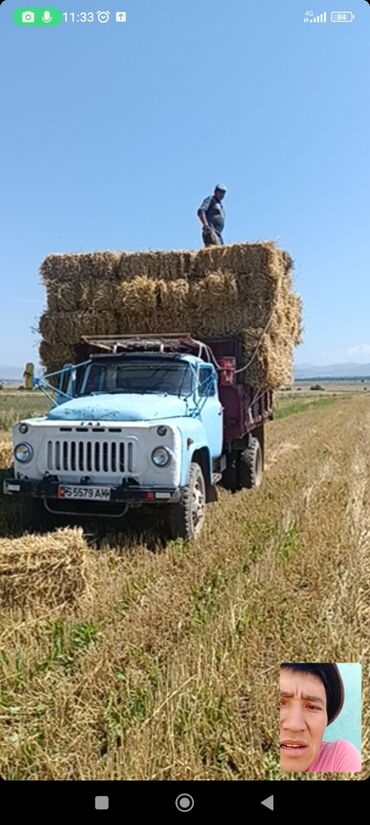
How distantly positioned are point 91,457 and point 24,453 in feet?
2.50

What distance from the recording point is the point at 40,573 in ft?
14.3

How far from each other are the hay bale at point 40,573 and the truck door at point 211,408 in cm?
274

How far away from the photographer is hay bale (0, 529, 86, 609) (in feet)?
14.1

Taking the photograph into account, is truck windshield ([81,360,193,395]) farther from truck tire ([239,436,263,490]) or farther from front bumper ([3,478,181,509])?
truck tire ([239,436,263,490])

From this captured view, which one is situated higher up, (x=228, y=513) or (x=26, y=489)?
(x=26, y=489)

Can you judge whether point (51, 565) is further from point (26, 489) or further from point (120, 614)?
point (26, 489)

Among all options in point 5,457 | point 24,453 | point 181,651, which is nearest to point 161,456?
point 24,453

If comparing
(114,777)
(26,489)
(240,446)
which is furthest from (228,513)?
(114,777)

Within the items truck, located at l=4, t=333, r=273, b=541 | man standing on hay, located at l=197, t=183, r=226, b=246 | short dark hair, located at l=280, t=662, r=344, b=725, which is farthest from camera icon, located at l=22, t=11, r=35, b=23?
man standing on hay, located at l=197, t=183, r=226, b=246

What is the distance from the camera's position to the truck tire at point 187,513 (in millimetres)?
5684

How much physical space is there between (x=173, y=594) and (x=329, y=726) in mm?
2335

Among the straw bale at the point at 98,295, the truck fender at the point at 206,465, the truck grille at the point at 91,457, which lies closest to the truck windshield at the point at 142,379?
the truck fender at the point at 206,465

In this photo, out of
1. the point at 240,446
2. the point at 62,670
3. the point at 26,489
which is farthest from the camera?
the point at 240,446
